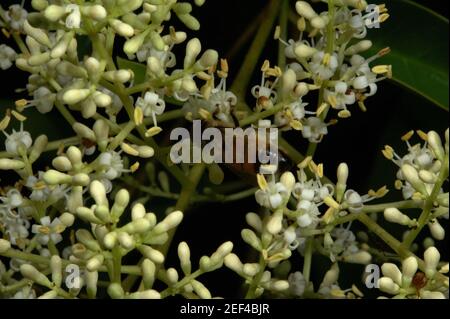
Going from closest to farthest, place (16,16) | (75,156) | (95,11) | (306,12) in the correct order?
(95,11) → (75,156) → (306,12) → (16,16)

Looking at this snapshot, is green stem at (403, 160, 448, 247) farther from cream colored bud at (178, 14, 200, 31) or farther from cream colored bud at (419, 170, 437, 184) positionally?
cream colored bud at (178, 14, 200, 31)

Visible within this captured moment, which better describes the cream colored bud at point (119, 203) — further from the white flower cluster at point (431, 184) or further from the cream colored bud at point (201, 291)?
the white flower cluster at point (431, 184)

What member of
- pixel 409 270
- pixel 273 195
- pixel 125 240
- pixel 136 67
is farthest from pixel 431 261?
pixel 136 67

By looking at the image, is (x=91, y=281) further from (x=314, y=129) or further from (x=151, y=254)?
(x=314, y=129)

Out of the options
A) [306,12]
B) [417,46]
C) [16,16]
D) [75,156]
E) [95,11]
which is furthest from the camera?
[417,46]

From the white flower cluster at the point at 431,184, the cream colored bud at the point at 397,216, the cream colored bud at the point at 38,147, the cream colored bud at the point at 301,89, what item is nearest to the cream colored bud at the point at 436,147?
the white flower cluster at the point at 431,184

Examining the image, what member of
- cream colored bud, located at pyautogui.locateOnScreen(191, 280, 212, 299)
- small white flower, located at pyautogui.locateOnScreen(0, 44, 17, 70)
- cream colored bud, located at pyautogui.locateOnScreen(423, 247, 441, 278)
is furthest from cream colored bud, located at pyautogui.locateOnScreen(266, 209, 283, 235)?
small white flower, located at pyautogui.locateOnScreen(0, 44, 17, 70)

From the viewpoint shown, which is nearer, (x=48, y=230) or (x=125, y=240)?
(x=125, y=240)
